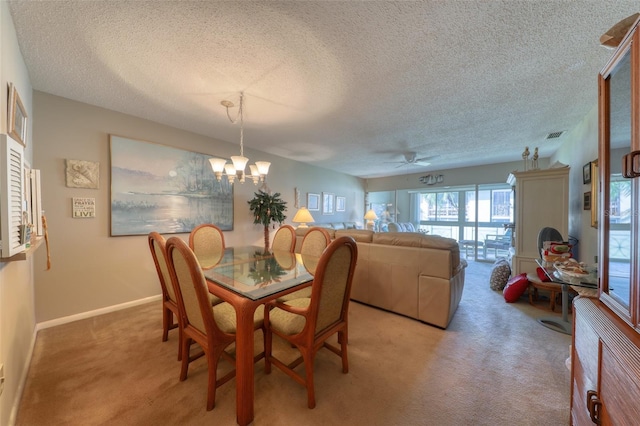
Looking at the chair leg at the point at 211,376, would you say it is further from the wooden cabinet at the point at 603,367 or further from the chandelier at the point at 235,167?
the wooden cabinet at the point at 603,367

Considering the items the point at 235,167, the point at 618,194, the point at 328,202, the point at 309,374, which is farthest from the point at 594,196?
the point at 328,202

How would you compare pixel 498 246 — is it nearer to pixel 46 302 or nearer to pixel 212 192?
pixel 212 192

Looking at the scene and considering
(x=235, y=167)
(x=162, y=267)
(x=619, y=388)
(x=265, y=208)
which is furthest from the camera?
(x=265, y=208)

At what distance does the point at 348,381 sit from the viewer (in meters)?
1.57

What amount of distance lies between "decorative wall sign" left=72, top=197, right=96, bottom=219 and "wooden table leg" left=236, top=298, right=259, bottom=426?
2534 millimetres

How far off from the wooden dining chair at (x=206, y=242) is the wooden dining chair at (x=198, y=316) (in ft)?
3.31

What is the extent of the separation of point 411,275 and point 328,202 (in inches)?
149

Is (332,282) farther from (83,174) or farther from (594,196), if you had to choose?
(594,196)

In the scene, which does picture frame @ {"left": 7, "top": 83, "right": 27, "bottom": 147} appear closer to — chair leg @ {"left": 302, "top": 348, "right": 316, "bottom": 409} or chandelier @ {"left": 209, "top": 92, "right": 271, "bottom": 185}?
chandelier @ {"left": 209, "top": 92, "right": 271, "bottom": 185}

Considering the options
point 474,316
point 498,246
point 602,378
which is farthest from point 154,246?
point 498,246

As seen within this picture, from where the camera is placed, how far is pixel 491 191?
18.8ft

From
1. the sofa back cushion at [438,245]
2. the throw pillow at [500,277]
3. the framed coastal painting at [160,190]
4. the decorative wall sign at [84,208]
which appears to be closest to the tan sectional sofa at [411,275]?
the sofa back cushion at [438,245]

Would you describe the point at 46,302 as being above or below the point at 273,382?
above

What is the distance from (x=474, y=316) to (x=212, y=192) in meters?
4.02
